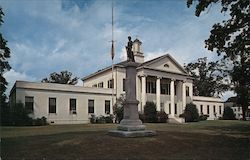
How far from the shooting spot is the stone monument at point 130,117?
53.9 feet

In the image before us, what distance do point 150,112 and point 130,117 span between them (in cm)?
2674

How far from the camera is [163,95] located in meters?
50.8

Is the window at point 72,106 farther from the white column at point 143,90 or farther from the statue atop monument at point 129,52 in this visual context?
the statue atop monument at point 129,52

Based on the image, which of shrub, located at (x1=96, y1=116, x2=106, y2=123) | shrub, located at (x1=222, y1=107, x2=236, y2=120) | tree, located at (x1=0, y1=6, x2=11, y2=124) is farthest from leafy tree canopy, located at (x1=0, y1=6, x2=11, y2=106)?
shrub, located at (x1=222, y1=107, x2=236, y2=120)

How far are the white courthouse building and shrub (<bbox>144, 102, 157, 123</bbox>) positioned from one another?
1.97 meters

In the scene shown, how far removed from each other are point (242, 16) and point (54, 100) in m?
28.6

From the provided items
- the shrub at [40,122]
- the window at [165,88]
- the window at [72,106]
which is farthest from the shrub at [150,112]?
the shrub at [40,122]

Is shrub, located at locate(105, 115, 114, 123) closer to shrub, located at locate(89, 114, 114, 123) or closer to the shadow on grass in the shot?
shrub, located at locate(89, 114, 114, 123)

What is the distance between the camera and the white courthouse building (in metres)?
37.7

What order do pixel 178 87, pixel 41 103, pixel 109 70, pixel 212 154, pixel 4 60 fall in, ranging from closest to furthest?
pixel 212 154
pixel 4 60
pixel 41 103
pixel 109 70
pixel 178 87

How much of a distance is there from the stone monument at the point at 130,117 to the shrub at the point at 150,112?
2557cm

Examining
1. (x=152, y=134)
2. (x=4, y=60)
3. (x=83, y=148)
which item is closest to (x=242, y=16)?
(x=152, y=134)

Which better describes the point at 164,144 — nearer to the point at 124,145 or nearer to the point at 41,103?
the point at 124,145

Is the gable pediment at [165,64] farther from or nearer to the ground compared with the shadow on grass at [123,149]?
farther from the ground
